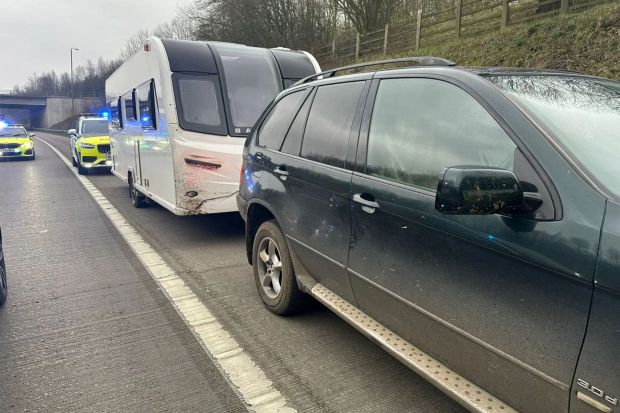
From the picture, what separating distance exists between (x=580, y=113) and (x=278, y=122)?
2406 millimetres

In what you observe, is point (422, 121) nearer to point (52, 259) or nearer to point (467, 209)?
point (467, 209)

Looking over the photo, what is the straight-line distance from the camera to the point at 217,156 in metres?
6.18

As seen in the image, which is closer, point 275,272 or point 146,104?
point 275,272

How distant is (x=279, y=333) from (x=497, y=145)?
2.21 m

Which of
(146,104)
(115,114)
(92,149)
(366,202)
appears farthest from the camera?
(92,149)

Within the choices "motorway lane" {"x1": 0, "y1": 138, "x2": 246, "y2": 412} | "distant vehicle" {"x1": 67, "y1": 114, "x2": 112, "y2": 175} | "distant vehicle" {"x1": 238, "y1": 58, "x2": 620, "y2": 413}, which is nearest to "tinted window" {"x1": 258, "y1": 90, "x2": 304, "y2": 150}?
"distant vehicle" {"x1": 238, "y1": 58, "x2": 620, "y2": 413}

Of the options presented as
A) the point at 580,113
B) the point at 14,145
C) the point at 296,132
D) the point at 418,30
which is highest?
the point at 418,30

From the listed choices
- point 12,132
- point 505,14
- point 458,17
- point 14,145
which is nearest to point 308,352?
point 505,14

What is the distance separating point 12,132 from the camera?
21172 millimetres

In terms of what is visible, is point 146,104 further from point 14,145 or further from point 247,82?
point 14,145

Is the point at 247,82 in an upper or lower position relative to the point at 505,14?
lower

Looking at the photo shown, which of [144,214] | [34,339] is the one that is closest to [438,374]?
[34,339]

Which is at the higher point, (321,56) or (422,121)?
(321,56)

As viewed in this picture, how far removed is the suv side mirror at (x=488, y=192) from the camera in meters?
1.80
